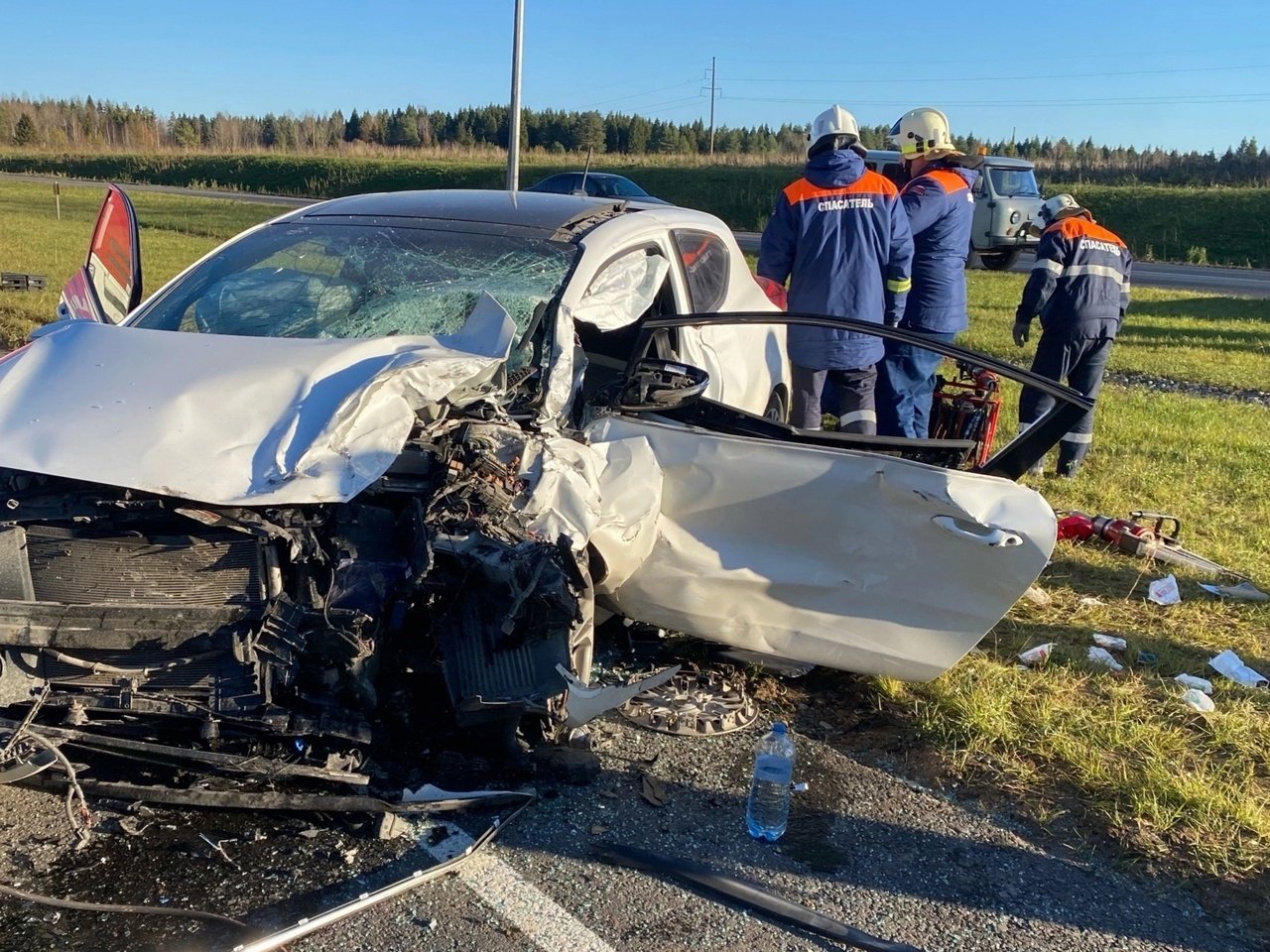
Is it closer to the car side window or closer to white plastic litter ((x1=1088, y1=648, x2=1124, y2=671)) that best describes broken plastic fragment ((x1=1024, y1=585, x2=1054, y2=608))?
white plastic litter ((x1=1088, y1=648, x2=1124, y2=671))

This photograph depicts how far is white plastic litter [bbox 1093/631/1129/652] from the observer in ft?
14.3

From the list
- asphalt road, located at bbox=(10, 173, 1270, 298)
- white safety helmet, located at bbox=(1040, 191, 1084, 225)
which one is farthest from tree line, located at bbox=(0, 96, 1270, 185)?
white safety helmet, located at bbox=(1040, 191, 1084, 225)

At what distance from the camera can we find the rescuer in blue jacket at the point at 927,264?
19.6 ft

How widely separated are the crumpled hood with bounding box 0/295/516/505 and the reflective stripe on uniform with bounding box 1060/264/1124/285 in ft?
15.0

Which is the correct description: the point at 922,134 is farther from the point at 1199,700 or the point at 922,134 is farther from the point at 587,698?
the point at 587,698

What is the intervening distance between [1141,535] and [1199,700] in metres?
1.65

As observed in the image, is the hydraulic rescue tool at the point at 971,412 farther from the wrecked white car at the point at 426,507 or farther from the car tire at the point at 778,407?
the wrecked white car at the point at 426,507

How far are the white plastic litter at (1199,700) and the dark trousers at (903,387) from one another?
7.40 feet

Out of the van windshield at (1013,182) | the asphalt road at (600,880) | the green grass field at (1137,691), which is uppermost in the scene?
the van windshield at (1013,182)

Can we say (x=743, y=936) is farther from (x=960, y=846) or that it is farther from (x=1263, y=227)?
(x=1263, y=227)

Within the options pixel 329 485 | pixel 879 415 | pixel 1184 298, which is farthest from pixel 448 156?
pixel 329 485

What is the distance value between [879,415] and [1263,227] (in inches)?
1004

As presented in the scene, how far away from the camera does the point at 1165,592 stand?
193 inches

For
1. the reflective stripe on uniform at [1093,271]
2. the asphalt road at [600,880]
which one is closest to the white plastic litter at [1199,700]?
the asphalt road at [600,880]
